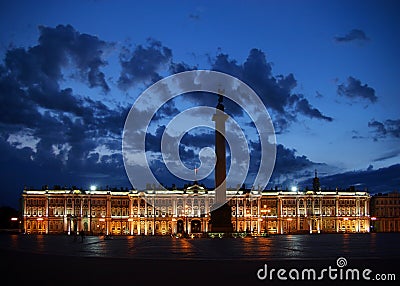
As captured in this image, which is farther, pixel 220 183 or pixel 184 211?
pixel 184 211

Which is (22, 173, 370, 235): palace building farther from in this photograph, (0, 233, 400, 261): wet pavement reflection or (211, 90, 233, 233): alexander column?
(0, 233, 400, 261): wet pavement reflection

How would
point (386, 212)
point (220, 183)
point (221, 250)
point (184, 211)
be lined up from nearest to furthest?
point (221, 250) < point (220, 183) < point (184, 211) < point (386, 212)

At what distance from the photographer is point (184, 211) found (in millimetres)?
124125

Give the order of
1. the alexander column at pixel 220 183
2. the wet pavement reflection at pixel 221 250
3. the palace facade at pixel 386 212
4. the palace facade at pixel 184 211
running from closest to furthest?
the wet pavement reflection at pixel 221 250 → the alexander column at pixel 220 183 → the palace facade at pixel 184 211 → the palace facade at pixel 386 212

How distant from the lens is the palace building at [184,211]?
119m

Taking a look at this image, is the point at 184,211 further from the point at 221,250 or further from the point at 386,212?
the point at 221,250

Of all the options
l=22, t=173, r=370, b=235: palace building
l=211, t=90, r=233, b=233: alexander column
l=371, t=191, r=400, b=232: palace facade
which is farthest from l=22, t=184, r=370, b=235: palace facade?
l=211, t=90, r=233, b=233: alexander column

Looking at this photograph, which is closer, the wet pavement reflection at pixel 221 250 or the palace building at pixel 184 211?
the wet pavement reflection at pixel 221 250

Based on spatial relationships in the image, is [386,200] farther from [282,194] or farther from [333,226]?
[282,194]

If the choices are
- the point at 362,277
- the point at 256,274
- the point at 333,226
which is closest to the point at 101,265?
the point at 256,274

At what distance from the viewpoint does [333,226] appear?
126 m

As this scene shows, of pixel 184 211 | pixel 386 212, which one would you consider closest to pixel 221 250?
pixel 184 211

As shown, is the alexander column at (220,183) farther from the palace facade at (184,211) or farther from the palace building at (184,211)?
the palace building at (184,211)

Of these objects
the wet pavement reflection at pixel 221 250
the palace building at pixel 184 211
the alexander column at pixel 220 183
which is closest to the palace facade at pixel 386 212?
the palace building at pixel 184 211
